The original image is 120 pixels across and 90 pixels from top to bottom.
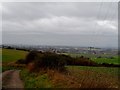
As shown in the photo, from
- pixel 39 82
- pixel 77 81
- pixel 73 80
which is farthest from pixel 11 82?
A: pixel 77 81

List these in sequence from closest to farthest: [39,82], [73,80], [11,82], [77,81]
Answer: [77,81]
[73,80]
[39,82]
[11,82]

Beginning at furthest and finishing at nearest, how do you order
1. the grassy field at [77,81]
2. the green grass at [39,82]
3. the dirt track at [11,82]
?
1. the dirt track at [11,82]
2. the green grass at [39,82]
3. the grassy field at [77,81]

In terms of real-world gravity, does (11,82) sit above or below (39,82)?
below

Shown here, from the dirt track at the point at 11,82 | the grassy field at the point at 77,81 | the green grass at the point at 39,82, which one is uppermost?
the grassy field at the point at 77,81

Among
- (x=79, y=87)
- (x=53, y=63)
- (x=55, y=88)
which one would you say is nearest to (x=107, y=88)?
(x=79, y=87)

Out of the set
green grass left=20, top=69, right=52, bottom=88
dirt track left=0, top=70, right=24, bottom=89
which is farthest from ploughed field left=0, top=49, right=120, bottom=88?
dirt track left=0, top=70, right=24, bottom=89

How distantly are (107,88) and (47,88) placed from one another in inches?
211

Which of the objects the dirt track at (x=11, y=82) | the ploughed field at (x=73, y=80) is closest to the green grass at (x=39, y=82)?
the ploughed field at (x=73, y=80)

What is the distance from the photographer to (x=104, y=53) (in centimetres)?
9250

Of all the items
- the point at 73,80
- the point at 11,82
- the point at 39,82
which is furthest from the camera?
the point at 11,82

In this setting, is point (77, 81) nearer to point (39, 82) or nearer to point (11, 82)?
point (39, 82)

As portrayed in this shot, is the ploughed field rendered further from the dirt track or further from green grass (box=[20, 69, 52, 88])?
the dirt track

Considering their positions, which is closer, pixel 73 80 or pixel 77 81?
pixel 77 81

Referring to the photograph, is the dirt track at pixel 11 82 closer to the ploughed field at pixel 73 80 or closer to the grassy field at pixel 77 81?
the ploughed field at pixel 73 80
